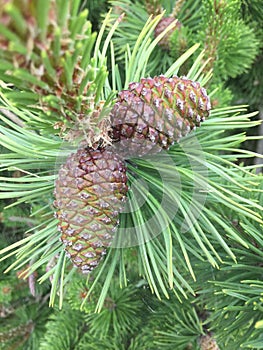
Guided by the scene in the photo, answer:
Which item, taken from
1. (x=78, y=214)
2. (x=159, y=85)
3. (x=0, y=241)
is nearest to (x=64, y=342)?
(x=0, y=241)

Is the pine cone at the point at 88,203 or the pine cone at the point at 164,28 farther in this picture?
the pine cone at the point at 164,28

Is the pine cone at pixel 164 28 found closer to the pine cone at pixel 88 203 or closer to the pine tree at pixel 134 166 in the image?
the pine tree at pixel 134 166

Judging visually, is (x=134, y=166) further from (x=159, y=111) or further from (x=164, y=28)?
(x=164, y=28)

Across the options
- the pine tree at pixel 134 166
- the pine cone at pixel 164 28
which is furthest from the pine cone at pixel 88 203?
the pine cone at pixel 164 28

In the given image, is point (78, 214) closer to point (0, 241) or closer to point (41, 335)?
point (0, 241)

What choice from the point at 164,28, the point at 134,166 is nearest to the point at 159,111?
the point at 134,166

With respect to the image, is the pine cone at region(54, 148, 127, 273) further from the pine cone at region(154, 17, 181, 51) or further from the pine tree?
the pine cone at region(154, 17, 181, 51)

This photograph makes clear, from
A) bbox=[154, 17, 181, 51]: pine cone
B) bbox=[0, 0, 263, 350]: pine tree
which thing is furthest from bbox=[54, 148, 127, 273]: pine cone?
bbox=[154, 17, 181, 51]: pine cone
